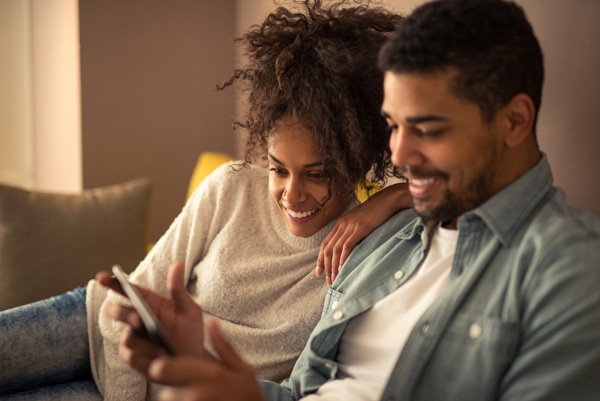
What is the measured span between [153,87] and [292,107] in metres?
1.76

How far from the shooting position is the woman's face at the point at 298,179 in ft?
4.91

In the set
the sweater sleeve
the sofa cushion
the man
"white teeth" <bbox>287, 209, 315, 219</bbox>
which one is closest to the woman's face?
"white teeth" <bbox>287, 209, 315, 219</bbox>

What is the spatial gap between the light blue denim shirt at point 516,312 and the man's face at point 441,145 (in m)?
0.04

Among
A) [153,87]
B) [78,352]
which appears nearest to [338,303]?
[78,352]

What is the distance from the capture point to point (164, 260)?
1729 mm

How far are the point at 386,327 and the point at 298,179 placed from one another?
40cm

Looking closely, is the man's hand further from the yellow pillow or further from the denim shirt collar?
the yellow pillow

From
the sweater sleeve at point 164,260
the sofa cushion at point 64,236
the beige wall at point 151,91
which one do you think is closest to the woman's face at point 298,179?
the sweater sleeve at point 164,260

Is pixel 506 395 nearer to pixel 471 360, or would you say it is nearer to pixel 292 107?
pixel 471 360

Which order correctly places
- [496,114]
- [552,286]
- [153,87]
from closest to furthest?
[552,286] < [496,114] < [153,87]

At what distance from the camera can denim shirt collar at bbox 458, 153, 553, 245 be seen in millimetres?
1113

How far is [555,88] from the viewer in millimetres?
1437

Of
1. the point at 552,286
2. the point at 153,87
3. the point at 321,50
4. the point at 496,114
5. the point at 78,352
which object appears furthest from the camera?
the point at 153,87

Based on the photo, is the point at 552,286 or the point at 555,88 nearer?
the point at 552,286
